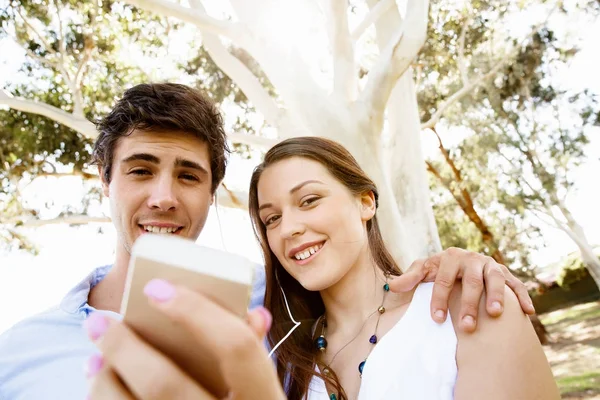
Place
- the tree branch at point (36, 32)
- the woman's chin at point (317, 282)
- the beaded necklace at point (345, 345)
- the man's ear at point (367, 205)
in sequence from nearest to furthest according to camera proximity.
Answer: the beaded necklace at point (345, 345) → the woman's chin at point (317, 282) → the man's ear at point (367, 205) → the tree branch at point (36, 32)

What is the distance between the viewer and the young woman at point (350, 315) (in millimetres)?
1454

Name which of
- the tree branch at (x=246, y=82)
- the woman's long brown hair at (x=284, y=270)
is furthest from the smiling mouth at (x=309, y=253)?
the tree branch at (x=246, y=82)

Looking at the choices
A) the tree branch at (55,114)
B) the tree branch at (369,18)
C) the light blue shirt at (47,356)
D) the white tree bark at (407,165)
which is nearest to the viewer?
the light blue shirt at (47,356)

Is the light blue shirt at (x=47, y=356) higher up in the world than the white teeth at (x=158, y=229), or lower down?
lower down

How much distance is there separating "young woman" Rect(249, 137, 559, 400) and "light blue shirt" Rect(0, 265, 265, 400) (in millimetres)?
694

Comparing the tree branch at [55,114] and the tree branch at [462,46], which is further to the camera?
the tree branch at [462,46]

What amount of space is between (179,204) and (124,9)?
747cm

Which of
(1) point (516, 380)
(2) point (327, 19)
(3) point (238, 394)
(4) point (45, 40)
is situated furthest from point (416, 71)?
(3) point (238, 394)

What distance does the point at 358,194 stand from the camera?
7.11 feet

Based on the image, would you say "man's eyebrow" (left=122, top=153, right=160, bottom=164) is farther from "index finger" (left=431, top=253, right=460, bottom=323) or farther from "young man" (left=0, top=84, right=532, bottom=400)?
"index finger" (left=431, top=253, right=460, bottom=323)

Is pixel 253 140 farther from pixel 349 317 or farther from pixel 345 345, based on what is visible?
pixel 345 345

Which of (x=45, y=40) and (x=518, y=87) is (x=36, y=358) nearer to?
(x=45, y=40)

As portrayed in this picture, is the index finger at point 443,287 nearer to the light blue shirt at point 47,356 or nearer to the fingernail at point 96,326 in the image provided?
the light blue shirt at point 47,356

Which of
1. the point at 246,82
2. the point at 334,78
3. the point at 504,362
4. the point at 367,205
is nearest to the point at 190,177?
the point at 367,205
